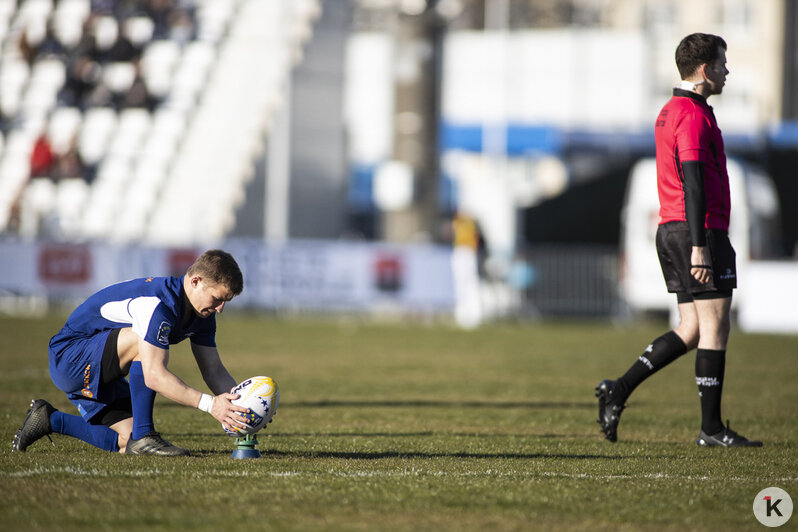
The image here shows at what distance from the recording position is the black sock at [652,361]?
7.25m

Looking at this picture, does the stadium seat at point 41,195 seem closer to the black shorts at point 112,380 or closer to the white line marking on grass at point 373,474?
the black shorts at point 112,380

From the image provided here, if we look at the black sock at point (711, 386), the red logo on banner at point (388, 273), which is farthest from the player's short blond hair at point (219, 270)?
the red logo on banner at point (388, 273)

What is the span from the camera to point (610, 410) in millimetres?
7215

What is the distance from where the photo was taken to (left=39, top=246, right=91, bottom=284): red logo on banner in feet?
79.0

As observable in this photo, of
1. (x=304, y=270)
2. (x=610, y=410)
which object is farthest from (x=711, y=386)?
(x=304, y=270)

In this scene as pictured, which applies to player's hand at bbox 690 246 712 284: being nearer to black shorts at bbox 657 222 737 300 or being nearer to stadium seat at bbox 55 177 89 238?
black shorts at bbox 657 222 737 300

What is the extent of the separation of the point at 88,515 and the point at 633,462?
122 inches

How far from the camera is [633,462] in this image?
21.0 feet

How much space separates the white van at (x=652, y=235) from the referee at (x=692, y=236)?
15130mm

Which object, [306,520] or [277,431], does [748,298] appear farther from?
[306,520]

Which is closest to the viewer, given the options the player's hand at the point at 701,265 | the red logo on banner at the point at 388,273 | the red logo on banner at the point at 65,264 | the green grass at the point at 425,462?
the green grass at the point at 425,462

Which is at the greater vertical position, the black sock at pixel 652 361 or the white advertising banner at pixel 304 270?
the black sock at pixel 652 361

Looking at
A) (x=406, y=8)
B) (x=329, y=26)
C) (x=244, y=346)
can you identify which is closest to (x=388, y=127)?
(x=329, y=26)

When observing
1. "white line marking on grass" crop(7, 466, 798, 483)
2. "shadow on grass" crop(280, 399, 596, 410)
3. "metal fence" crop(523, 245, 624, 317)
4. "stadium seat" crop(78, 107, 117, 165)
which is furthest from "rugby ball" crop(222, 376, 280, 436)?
"stadium seat" crop(78, 107, 117, 165)
